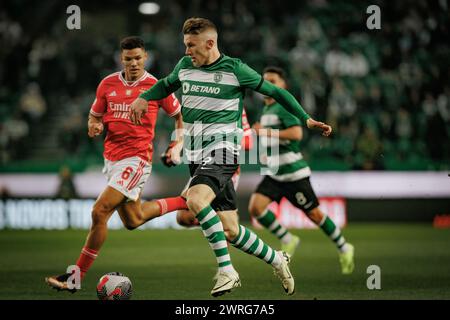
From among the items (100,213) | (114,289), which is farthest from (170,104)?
(114,289)

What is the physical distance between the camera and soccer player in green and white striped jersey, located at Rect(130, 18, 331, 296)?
698cm

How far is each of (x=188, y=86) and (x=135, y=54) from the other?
1007 mm

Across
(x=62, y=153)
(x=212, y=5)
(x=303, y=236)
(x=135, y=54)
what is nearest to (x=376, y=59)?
(x=212, y=5)

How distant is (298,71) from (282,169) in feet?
30.6

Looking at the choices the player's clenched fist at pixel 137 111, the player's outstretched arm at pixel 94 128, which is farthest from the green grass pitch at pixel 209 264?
the player's clenched fist at pixel 137 111

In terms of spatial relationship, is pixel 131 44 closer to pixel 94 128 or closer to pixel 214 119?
pixel 94 128

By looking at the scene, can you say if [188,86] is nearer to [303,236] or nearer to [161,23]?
[303,236]

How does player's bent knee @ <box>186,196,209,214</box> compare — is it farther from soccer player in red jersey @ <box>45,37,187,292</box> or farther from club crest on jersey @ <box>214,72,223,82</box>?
soccer player in red jersey @ <box>45,37,187,292</box>

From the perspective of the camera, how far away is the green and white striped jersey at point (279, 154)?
33.3 ft

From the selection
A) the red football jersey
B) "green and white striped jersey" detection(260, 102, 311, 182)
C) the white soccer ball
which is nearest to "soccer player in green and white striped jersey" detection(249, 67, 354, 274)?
"green and white striped jersey" detection(260, 102, 311, 182)

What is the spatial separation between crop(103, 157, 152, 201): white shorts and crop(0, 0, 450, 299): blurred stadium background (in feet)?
17.1

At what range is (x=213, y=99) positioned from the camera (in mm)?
7141

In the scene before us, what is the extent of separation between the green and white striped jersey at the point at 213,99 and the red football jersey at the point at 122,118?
2.78 ft

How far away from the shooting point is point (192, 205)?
6.87 meters
